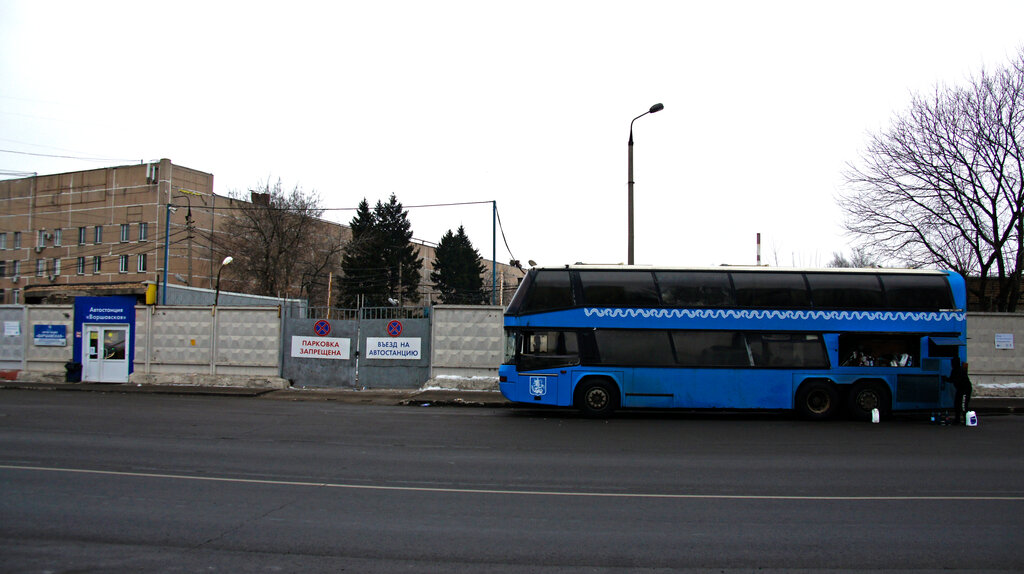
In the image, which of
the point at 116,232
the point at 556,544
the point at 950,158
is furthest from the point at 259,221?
the point at 556,544

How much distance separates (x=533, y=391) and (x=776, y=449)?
607cm

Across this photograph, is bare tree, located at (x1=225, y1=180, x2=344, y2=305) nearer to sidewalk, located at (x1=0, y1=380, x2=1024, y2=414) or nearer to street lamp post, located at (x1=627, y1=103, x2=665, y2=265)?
sidewalk, located at (x1=0, y1=380, x2=1024, y2=414)

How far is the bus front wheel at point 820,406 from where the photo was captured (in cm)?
1584

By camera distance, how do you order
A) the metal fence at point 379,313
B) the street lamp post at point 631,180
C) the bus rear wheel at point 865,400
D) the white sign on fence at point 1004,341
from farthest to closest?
→ the metal fence at point 379,313 < the white sign on fence at point 1004,341 < the street lamp post at point 631,180 < the bus rear wheel at point 865,400

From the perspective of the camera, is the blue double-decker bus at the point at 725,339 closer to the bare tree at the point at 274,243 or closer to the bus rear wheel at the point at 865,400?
the bus rear wheel at the point at 865,400

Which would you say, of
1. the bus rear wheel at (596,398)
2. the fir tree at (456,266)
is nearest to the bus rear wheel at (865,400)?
the bus rear wheel at (596,398)

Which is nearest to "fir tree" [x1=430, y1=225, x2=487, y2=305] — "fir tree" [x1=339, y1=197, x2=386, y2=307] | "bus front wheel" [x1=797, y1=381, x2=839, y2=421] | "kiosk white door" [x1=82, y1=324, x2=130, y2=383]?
"fir tree" [x1=339, y1=197, x2=386, y2=307]

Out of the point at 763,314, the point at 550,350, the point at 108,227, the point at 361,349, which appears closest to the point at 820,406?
the point at 763,314

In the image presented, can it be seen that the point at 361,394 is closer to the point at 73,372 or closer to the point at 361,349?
the point at 361,349

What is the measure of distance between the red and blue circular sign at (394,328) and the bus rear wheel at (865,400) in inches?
516

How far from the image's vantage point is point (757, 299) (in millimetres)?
15945

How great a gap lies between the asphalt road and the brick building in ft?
153

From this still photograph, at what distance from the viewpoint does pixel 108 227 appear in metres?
60.9

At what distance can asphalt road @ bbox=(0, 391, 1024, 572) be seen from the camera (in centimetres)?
531
